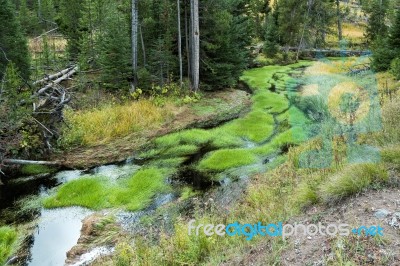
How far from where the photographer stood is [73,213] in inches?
326

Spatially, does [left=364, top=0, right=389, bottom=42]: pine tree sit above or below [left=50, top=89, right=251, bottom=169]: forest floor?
above

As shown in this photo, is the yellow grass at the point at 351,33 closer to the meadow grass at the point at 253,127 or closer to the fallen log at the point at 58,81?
the meadow grass at the point at 253,127

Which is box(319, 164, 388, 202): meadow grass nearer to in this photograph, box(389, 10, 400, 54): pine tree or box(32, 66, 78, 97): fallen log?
box(32, 66, 78, 97): fallen log

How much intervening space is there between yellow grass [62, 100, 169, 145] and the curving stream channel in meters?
1.65

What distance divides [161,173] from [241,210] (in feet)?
12.5

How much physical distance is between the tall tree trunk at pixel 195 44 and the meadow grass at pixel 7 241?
13.0m

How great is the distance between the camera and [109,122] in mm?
13336

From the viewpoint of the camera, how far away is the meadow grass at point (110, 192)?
337 inches

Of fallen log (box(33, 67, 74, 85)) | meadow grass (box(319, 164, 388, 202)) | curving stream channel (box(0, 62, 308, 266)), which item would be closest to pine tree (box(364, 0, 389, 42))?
curving stream channel (box(0, 62, 308, 266))

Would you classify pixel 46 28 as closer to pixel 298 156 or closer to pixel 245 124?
pixel 245 124

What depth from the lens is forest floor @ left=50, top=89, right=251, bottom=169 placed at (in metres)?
11.2

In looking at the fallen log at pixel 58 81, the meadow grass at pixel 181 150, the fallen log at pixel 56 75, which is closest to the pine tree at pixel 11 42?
the fallen log at pixel 56 75

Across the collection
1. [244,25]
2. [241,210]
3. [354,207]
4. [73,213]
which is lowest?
[73,213]

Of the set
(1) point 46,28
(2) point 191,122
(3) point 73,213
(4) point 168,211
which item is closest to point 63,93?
(2) point 191,122
